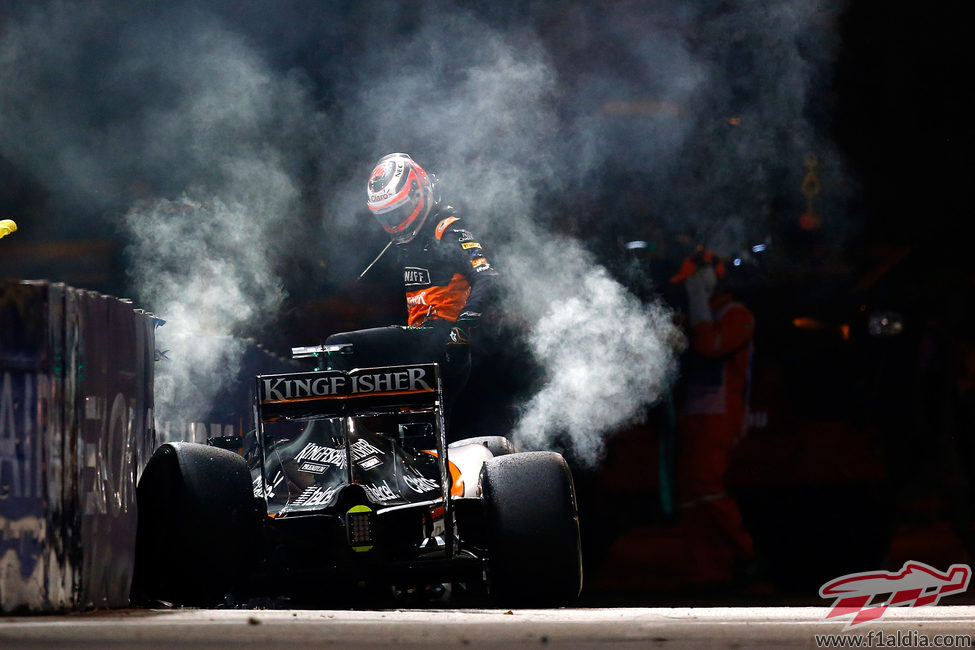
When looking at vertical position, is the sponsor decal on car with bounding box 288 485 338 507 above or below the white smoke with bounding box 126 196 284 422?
below

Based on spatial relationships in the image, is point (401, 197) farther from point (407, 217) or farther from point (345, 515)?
point (345, 515)

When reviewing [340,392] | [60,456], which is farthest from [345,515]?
[60,456]

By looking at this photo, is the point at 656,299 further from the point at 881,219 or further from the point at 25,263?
the point at 25,263

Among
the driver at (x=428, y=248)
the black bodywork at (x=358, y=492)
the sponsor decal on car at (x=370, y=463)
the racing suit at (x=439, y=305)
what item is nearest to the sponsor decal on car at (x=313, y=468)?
the black bodywork at (x=358, y=492)

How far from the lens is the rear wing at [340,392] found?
4.71 meters

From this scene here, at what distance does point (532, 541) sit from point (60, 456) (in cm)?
185

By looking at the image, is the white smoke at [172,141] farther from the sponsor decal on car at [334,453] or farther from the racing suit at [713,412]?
the racing suit at [713,412]

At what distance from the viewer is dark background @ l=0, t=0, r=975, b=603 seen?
28.0ft

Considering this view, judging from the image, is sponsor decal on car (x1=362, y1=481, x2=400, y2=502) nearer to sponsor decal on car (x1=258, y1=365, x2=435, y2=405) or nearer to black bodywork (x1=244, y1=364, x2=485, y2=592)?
black bodywork (x1=244, y1=364, x2=485, y2=592)

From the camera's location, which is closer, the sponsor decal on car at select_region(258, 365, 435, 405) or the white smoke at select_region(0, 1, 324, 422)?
the sponsor decal on car at select_region(258, 365, 435, 405)

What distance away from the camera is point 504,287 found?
28.2 feet

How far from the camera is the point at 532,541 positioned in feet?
14.5

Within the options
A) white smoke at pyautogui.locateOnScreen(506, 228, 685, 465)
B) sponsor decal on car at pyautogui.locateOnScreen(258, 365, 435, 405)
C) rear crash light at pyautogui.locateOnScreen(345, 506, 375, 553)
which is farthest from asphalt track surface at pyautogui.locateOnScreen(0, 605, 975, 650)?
white smoke at pyautogui.locateOnScreen(506, 228, 685, 465)

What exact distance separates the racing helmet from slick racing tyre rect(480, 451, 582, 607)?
2.82 meters
